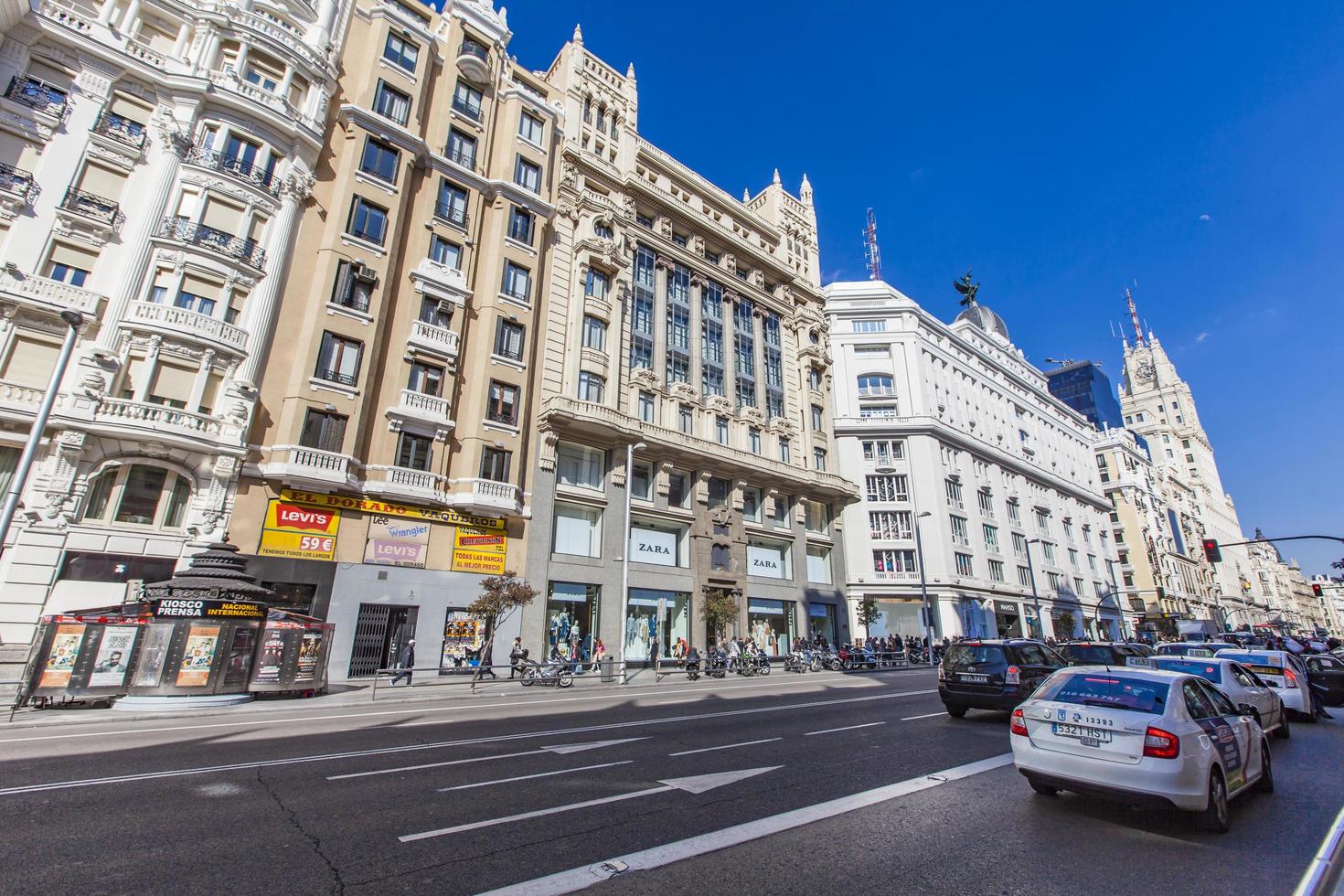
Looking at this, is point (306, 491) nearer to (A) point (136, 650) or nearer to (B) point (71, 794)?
(A) point (136, 650)

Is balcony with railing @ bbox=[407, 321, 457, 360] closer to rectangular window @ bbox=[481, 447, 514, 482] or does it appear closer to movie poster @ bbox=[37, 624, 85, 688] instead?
rectangular window @ bbox=[481, 447, 514, 482]

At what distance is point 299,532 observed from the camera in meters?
20.7

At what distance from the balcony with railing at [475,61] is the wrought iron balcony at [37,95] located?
52.3ft

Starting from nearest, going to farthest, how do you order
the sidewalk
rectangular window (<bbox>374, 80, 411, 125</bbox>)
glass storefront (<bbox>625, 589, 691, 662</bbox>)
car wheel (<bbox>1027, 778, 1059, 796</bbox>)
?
car wheel (<bbox>1027, 778, 1059, 796</bbox>) < the sidewalk < rectangular window (<bbox>374, 80, 411, 125</bbox>) < glass storefront (<bbox>625, 589, 691, 662</bbox>)

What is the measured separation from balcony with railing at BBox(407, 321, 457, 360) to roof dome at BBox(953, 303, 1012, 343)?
72.4 metres

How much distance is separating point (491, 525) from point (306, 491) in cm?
711

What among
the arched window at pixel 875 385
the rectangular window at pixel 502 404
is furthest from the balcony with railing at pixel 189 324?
the arched window at pixel 875 385

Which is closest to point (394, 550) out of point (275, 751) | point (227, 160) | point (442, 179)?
point (275, 751)

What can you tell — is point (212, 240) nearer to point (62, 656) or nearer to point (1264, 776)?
point (62, 656)

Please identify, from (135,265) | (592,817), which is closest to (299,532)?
(135,265)

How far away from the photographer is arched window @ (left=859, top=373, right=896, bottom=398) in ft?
181

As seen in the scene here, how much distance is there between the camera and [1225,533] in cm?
13212

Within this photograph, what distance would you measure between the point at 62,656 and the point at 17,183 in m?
16.1

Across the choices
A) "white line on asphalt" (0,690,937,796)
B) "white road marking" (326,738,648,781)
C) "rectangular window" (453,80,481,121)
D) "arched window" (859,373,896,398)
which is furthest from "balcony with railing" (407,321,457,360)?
"arched window" (859,373,896,398)
